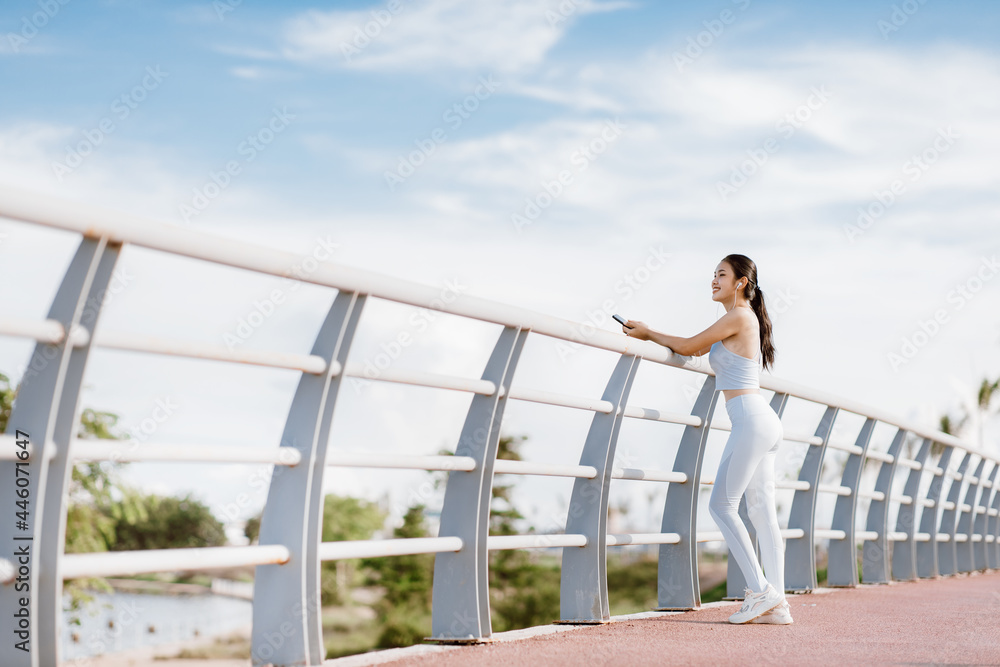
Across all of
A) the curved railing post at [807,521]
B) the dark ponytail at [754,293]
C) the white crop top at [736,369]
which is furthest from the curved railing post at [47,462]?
the curved railing post at [807,521]

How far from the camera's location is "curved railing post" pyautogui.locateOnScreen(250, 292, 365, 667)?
11.8 feet

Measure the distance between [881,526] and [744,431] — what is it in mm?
5254

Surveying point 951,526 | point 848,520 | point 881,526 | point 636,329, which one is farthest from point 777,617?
point 951,526

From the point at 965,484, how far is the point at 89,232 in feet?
40.7

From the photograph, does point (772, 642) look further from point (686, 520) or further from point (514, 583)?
point (514, 583)

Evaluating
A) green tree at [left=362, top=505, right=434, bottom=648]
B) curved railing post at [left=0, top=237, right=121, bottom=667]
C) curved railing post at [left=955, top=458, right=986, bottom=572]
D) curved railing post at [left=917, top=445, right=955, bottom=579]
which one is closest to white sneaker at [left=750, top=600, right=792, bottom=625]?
curved railing post at [left=0, top=237, right=121, bottom=667]

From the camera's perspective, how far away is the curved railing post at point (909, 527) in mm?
11000

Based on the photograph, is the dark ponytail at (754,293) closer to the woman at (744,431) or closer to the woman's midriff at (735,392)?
the woman at (744,431)

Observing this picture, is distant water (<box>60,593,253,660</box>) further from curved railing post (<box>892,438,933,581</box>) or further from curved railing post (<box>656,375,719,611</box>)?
curved railing post (<box>656,375,719,611</box>)

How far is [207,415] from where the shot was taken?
661 cm

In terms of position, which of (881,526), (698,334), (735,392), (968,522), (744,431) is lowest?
(968,522)

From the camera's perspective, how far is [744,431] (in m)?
5.60

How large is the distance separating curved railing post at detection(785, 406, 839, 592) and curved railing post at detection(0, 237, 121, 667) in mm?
6405

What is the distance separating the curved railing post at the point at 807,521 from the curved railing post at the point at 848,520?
932mm
